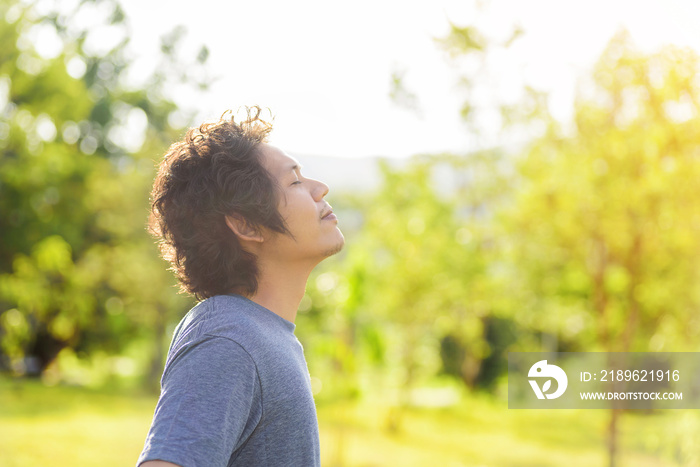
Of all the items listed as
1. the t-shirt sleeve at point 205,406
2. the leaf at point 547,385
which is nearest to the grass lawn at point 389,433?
the leaf at point 547,385

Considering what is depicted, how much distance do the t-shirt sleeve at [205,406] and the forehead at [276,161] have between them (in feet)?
1.04

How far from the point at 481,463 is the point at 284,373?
7466 millimetres

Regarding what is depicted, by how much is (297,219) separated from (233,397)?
13.0 inches

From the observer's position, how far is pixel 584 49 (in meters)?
5.69

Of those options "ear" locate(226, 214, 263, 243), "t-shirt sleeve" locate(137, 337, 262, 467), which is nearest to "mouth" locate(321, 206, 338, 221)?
"ear" locate(226, 214, 263, 243)

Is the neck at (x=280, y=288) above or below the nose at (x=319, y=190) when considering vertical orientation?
below

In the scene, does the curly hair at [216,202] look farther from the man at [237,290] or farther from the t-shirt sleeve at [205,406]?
the t-shirt sleeve at [205,406]

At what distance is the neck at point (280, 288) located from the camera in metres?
0.95

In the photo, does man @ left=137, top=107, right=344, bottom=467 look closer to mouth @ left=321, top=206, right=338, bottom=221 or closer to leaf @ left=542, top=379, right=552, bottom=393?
mouth @ left=321, top=206, right=338, bottom=221

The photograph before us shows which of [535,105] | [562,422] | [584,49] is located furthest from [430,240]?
[562,422]

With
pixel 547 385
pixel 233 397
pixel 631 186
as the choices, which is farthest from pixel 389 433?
pixel 233 397

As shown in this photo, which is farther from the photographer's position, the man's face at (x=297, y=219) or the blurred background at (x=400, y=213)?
the blurred background at (x=400, y=213)

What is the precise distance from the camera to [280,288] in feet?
3.16

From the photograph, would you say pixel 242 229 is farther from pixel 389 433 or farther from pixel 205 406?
pixel 389 433
